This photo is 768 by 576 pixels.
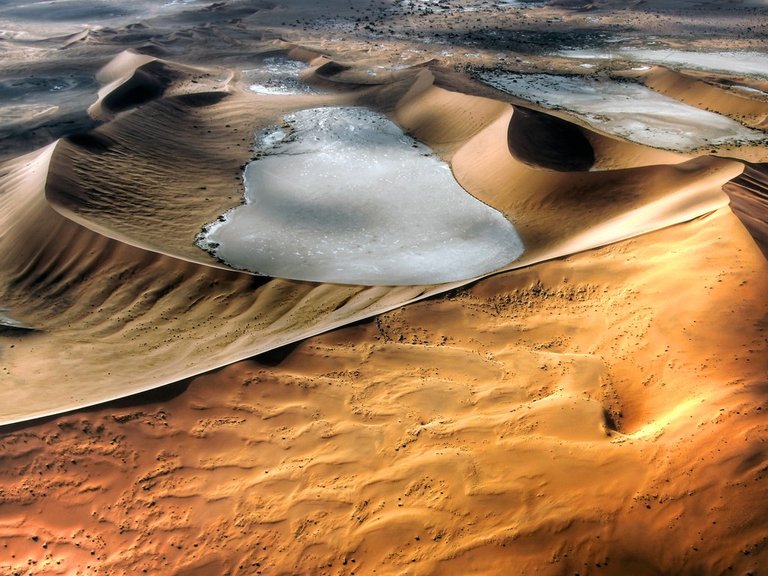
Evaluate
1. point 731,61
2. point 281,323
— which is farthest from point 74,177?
point 731,61

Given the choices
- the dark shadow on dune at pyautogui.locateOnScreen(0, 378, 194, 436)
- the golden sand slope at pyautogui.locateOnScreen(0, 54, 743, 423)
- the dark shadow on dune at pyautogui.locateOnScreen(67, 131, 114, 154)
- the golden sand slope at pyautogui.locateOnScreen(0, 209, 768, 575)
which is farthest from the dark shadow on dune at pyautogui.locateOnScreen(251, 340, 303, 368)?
the dark shadow on dune at pyautogui.locateOnScreen(67, 131, 114, 154)

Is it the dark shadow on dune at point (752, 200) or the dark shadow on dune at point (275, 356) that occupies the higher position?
the dark shadow on dune at point (752, 200)

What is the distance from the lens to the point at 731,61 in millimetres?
31250

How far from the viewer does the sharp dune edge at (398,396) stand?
6.22 m

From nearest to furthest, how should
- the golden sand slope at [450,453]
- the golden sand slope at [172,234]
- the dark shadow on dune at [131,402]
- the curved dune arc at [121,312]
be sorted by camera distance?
the golden sand slope at [450,453], the dark shadow on dune at [131,402], the curved dune arc at [121,312], the golden sand slope at [172,234]

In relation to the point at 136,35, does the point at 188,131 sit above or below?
below

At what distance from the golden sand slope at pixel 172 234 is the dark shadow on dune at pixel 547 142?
22 cm

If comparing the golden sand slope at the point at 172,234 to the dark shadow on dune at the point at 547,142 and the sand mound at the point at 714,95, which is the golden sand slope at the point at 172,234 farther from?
the sand mound at the point at 714,95

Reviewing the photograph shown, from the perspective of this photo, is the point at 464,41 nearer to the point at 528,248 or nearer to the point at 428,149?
the point at 428,149

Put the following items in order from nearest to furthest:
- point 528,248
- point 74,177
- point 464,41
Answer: point 528,248, point 74,177, point 464,41

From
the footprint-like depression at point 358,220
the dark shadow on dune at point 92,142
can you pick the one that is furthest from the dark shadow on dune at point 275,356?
the dark shadow on dune at point 92,142

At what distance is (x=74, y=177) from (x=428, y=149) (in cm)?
1213

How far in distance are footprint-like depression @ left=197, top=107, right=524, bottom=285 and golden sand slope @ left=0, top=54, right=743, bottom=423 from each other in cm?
73

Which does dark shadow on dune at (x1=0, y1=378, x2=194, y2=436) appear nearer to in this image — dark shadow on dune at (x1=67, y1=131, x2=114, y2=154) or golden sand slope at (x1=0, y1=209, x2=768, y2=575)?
Answer: golden sand slope at (x1=0, y1=209, x2=768, y2=575)
